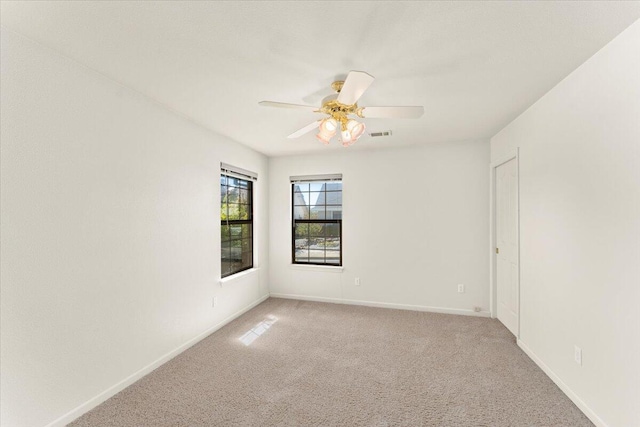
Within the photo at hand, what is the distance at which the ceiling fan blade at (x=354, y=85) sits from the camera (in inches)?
61.3

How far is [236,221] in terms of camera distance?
415 centimetres

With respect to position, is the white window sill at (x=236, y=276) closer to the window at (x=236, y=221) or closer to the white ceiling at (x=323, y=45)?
the window at (x=236, y=221)

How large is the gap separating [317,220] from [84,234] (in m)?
3.18

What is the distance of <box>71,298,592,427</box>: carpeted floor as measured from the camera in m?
1.97

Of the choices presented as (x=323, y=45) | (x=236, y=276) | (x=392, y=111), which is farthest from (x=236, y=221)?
(x=323, y=45)

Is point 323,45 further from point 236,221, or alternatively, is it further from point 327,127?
point 236,221

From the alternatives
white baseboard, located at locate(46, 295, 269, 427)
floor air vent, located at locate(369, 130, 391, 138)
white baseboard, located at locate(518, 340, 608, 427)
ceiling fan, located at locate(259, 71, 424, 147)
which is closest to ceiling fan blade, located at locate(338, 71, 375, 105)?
ceiling fan, located at locate(259, 71, 424, 147)

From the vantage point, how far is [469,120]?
3.14 m

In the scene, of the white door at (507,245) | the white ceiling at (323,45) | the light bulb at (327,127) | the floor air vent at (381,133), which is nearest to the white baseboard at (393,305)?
the white door at (507,245)

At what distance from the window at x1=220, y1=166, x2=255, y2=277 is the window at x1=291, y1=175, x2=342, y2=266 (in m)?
0.76

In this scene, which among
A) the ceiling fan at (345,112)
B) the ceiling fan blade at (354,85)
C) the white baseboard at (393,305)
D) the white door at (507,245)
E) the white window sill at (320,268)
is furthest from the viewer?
the white window sill at (320,268)

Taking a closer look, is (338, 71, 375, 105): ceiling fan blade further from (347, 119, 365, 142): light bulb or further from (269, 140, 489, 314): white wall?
(269, 140, 489, 314): white wall

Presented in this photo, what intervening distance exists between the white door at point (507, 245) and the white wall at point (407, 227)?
230mm

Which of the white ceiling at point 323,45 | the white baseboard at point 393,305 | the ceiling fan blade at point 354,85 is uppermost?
the white ceiling at point 323,45
